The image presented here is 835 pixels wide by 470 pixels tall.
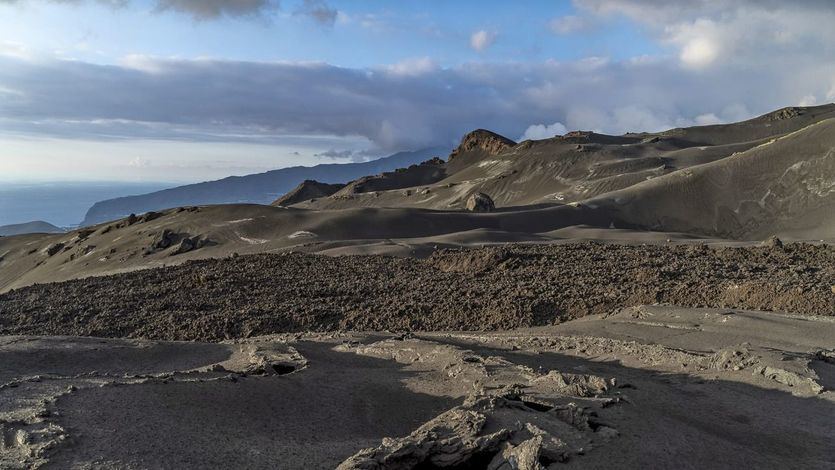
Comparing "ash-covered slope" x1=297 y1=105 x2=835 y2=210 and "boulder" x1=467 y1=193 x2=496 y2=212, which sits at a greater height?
"ash-covered slope" x1=297 y1=105 x2=835 y2=210

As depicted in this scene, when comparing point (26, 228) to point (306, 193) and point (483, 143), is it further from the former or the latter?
point (483, 143)

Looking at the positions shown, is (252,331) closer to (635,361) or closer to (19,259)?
(635,361)

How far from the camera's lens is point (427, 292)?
532 inches

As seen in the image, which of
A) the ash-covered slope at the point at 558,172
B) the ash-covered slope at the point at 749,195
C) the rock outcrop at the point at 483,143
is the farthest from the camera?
the rock outcrop at the point at 483,143

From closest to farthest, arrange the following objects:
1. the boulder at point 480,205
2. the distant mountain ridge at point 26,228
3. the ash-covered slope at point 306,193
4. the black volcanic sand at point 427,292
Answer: the black volcanic sand at point 427,292
the boulder at point 480,205
the ash-covered slope at point 306,193
the distant mountain ridge at point 26,228

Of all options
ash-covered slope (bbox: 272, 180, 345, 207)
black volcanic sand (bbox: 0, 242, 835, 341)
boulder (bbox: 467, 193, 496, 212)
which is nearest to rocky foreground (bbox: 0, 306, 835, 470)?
black volcanic sand (bbox: 0, 242, 835, 341)

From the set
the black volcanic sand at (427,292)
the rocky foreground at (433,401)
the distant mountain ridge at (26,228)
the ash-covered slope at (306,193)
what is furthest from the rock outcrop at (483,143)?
the distant mountain ridge at (26,228)

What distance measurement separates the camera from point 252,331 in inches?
452

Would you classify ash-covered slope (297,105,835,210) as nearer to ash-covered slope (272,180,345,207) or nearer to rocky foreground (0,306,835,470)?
ash-covered slope (272,180,345,207)

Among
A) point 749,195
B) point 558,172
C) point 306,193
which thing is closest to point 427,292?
point 749,195

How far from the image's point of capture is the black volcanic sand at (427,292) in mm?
11578

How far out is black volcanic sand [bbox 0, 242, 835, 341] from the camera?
11.6 m

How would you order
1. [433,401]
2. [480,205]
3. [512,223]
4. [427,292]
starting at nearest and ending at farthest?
1. [433,401]
2. [427,292]
3. [512,223]
4. [480,205]

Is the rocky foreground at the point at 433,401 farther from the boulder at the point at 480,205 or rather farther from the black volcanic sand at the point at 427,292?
the boulder at the point at 480,205
